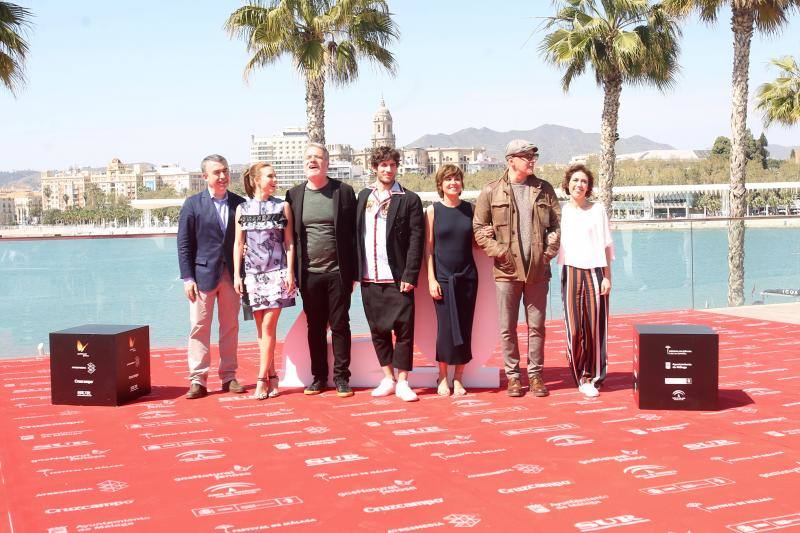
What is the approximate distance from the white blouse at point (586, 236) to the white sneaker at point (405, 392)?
1.29 metres

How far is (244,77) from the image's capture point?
14.6 metres

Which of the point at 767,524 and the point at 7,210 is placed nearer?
the point at 767,524

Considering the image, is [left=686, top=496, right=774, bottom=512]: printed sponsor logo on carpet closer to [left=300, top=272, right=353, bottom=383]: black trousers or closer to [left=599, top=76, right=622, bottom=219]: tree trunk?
[left=300, top=272, right=353, bottom=383]: black trousers

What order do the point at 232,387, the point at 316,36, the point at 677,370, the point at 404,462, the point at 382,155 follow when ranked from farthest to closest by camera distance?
the point at 316,36
the point at 232,387
the point at 382,155
the point at 677,370
the point at 404,462

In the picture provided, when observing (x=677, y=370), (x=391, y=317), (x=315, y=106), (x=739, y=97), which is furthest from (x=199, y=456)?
(x=739, y=97)

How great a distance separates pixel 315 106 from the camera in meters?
14.7

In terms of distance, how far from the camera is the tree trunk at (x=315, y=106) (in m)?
14.6

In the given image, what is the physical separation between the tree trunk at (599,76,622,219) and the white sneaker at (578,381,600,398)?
12929mm

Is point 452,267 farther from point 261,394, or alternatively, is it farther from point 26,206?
point 26,206

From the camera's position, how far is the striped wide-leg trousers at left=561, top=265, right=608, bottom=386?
529cm

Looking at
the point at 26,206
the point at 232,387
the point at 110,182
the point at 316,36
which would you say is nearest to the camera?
the point at 232,387

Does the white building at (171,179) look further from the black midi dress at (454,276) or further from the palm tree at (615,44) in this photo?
the black midi dress at (454,276)

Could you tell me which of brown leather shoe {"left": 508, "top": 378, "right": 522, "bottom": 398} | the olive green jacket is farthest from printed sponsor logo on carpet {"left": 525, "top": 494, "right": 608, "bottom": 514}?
the olive green jacket

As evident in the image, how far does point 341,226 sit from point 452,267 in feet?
2.45
